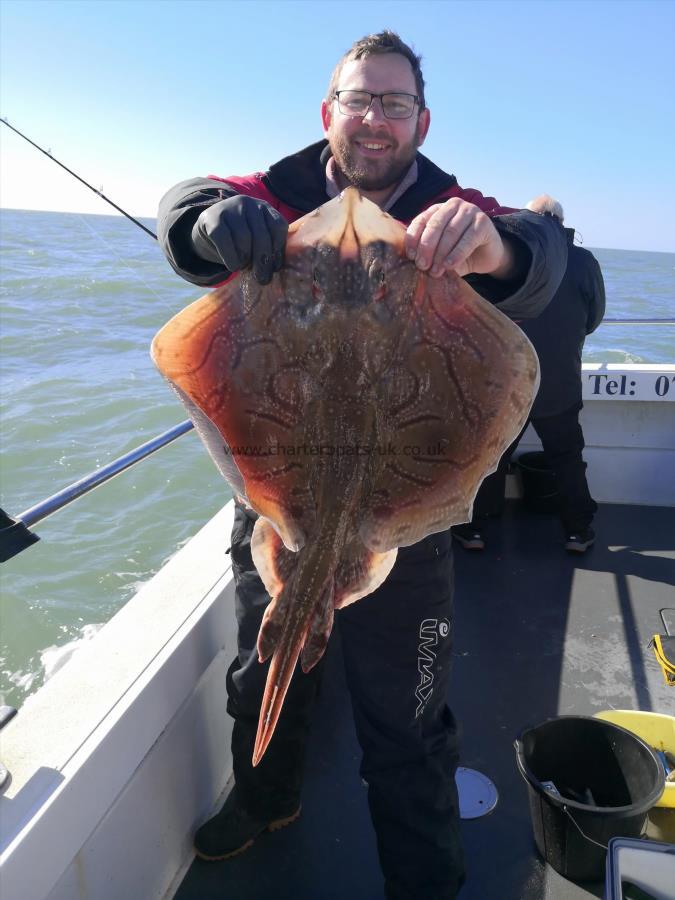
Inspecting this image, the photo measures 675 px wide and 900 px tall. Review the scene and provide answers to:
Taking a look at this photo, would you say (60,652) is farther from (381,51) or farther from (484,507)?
(381,51)

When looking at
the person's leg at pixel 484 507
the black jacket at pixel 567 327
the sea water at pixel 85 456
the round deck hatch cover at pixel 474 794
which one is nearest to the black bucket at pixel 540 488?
the person's leg at pixel 484 507

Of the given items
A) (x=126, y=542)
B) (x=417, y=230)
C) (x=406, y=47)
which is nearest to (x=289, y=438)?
(x=417, y=230)

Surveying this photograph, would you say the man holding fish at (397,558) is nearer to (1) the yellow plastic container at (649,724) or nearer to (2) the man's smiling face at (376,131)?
(2) the man's smiling face at (376,131)

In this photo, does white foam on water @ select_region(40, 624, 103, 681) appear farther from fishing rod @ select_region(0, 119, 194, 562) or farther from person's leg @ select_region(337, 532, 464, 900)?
person's leg @ select_region(337, 532, 464, 900)

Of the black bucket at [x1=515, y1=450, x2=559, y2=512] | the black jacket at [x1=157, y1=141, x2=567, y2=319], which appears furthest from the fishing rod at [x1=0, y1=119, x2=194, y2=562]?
the black bucket at [x1=515, y1=450, x2=559, y2=512]

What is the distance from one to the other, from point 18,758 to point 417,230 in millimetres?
1707

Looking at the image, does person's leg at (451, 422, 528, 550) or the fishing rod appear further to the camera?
person's leg at (451, 422, 528, 550)

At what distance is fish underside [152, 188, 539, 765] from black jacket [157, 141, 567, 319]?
14.3 inches

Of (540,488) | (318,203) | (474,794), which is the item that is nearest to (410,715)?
(474,794)

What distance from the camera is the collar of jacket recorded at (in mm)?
2029

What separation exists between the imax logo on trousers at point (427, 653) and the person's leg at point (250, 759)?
0.46 meters

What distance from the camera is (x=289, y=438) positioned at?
1.53 m

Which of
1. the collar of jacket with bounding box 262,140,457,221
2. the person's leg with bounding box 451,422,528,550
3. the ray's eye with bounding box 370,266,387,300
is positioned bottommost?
the person's leg with bounding box 451,422,528,550

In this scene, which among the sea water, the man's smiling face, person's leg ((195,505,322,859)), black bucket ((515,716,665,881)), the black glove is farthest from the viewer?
the sea water
